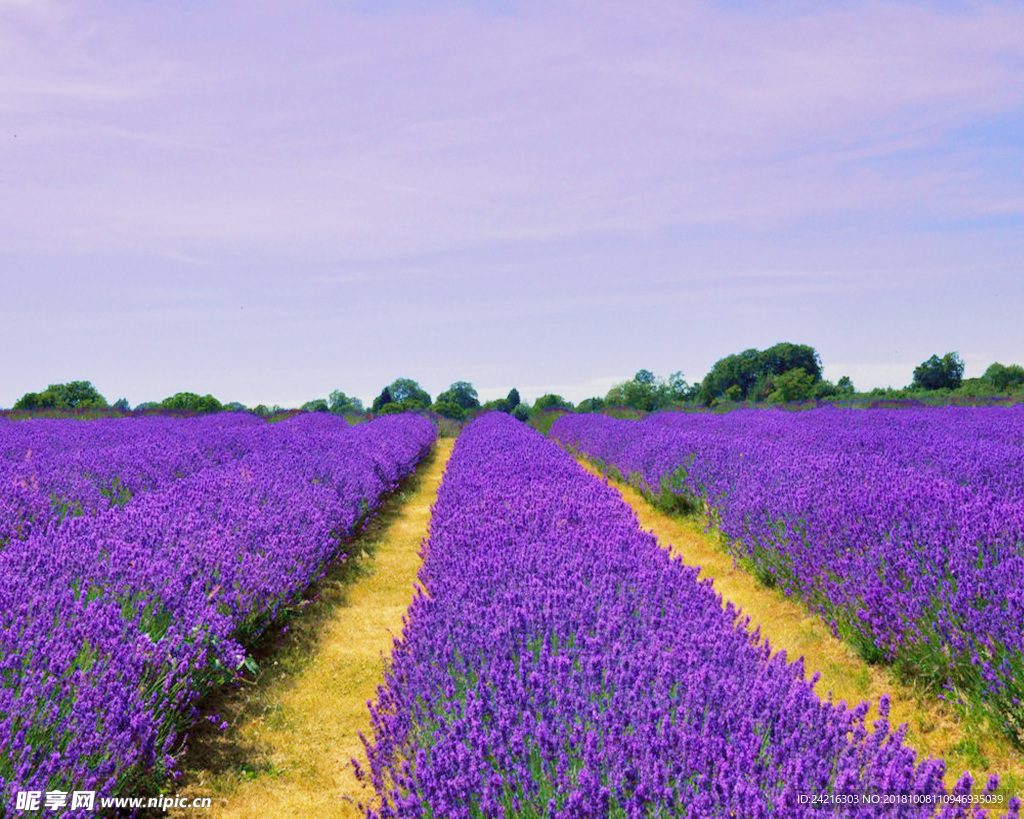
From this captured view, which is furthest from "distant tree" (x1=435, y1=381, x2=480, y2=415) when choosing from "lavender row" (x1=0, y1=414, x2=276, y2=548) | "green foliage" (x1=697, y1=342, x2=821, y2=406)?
"lavender row" (x1=0, y1=414, x2=276, y2=548)

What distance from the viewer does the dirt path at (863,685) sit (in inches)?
114

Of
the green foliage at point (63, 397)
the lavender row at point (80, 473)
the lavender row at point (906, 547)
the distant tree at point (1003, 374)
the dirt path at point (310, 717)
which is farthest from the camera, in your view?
the distant tree at point (1003, 374)

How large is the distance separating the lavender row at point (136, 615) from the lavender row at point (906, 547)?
3.06m

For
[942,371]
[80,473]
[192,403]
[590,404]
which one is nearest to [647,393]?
[590,404]

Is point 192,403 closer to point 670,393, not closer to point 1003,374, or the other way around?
point 670,393

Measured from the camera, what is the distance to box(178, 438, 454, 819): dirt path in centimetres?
285

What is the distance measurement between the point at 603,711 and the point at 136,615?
202 centimetres

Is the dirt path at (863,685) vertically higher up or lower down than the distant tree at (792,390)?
lower down

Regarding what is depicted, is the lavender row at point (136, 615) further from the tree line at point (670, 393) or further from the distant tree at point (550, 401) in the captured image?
the distant tree at point (550, 401)

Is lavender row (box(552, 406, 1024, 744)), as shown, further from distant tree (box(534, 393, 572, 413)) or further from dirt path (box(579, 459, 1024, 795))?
distant tree (box(534, 393, 572, 413))

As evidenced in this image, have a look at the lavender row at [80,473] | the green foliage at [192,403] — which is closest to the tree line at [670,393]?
the green foliage at [192,403]

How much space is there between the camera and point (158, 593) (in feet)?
10.5

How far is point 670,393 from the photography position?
177 feet

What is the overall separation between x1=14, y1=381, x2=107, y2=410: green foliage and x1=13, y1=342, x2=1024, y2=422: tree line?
35 millimetres
